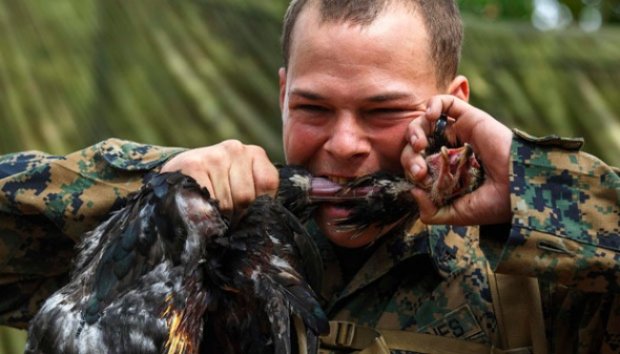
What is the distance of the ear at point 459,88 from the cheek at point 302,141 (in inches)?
15.6

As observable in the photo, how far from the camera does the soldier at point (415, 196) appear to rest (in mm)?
2123

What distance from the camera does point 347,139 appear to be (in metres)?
2.38

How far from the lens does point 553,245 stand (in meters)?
2.09

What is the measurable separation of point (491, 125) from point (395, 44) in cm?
39

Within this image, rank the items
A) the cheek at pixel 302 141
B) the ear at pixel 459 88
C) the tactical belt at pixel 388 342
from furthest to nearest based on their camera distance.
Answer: the ear at pixel 459 88
the cheek at pixel 302 141
the tactical belt at pixel 388 342

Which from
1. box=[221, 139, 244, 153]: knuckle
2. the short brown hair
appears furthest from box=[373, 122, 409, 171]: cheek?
box=[221, 139, 244, 153]: knuckle

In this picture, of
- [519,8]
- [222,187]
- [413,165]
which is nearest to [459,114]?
[413,165]

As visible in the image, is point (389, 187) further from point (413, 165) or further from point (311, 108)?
point (311, 108)

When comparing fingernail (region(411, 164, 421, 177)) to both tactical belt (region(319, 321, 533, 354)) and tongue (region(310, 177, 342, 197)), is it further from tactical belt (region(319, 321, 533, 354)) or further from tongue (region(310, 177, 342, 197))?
tactical belt (region(319, 321, 533, 354))

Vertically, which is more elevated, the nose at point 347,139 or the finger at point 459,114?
the finger at point 459,114

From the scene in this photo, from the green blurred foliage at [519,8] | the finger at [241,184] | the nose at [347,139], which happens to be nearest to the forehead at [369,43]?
the nose at [347,139]

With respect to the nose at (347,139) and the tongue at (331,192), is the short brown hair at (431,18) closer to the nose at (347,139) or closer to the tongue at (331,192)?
the nose at (347,139)

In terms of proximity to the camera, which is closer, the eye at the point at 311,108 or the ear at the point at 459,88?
the eye at the point at 311,108

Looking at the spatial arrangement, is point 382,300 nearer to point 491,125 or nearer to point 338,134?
point 338,134
